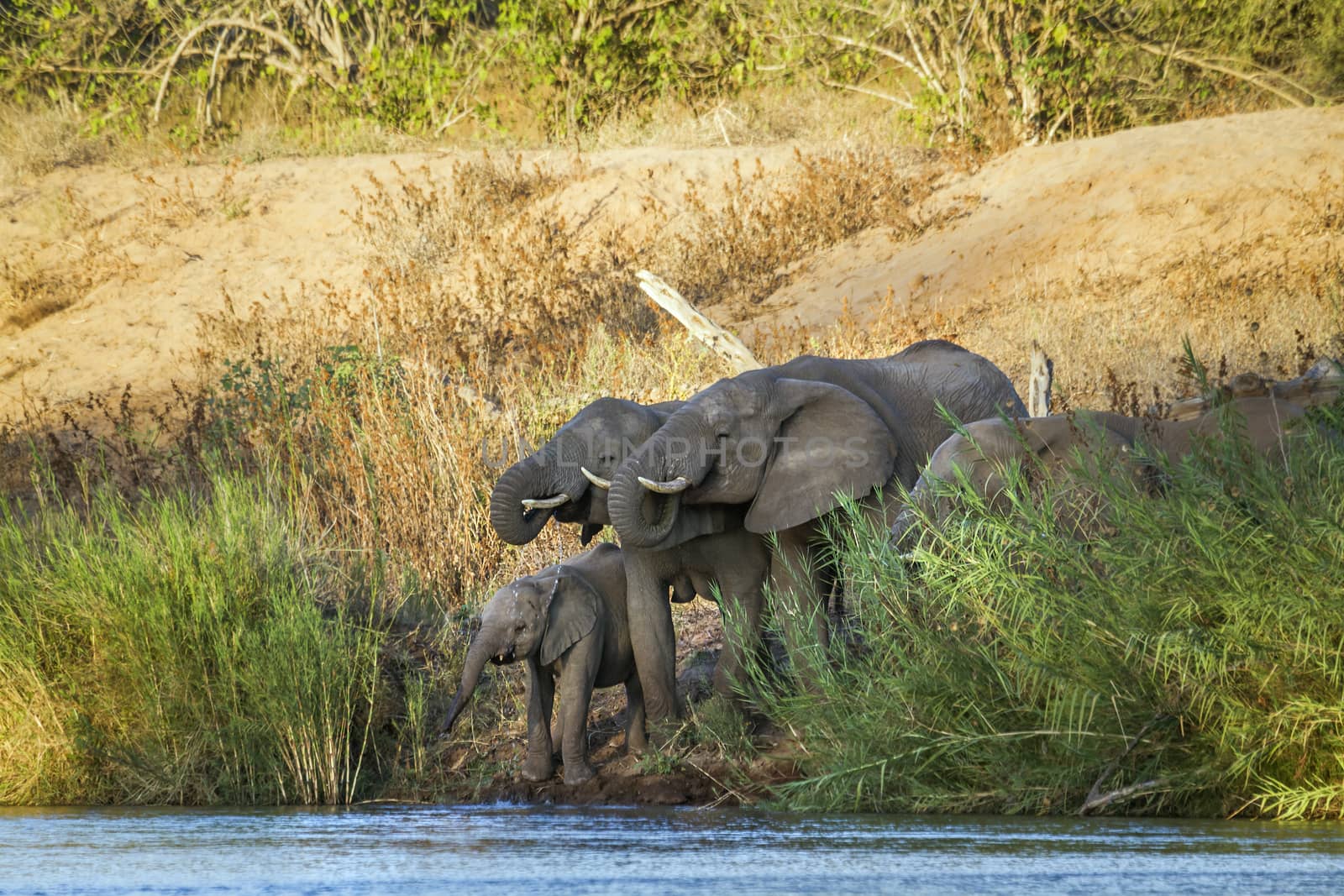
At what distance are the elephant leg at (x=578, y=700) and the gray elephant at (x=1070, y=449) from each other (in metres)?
1.50

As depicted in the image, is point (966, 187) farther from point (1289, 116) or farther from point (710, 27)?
point (710, 27)

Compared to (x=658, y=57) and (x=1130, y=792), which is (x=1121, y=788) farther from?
(x=658, y=57)

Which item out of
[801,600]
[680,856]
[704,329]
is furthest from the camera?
[704,329]

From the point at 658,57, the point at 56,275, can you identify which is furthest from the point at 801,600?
the point at 658,57

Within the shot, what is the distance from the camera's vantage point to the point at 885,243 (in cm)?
2017

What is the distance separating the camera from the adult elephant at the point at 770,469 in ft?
25.7

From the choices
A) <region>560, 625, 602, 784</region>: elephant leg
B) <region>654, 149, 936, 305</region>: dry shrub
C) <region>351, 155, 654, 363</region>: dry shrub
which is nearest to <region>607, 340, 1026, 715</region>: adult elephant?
<region>560, 625, 602, 784</region>: elephant leg

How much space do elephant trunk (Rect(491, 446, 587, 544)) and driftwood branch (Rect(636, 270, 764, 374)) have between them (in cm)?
489

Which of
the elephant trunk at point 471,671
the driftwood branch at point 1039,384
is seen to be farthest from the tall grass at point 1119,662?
the driftwood branch at point 1039,384

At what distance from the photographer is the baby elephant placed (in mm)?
7816

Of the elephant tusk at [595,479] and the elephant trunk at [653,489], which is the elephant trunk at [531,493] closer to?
the elephant tusk at [595,479]

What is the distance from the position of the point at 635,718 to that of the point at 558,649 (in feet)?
1.99

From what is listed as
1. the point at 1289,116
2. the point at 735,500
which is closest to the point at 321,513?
the point at 735,500

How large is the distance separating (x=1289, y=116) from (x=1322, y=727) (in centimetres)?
1617
